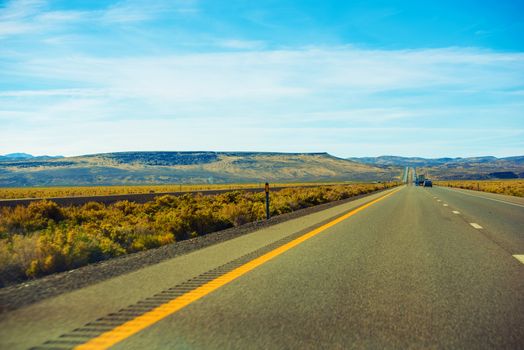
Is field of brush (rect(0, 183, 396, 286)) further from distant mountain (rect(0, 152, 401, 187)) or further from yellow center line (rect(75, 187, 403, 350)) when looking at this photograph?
distant mountain (rect(0, 152, 401, 187))

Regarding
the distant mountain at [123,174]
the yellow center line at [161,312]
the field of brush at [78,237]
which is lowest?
the distant mountain at [123,174]

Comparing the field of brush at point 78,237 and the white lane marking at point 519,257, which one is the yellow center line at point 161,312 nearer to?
the field of brush at point 78,237

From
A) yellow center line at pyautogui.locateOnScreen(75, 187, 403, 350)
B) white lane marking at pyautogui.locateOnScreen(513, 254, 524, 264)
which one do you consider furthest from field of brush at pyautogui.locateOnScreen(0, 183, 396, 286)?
white lane marking at pyautogui.locateOnScreen(513, 254, 524, 264)

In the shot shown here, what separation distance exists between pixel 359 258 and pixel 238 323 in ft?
12.8

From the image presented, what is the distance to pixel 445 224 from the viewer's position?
1379 cm

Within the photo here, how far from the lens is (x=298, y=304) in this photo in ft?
16.1

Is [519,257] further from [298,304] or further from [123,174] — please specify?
[123,174]

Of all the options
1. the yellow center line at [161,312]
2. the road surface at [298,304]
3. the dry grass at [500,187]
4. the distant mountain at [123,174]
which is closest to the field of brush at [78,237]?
the road surface at [298,304]

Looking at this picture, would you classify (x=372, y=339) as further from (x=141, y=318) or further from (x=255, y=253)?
(x=255, y=253)

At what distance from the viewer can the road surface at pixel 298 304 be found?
153 inches

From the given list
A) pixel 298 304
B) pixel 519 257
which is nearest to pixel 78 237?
pixel 298 304

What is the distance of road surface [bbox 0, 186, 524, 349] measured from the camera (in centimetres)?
388

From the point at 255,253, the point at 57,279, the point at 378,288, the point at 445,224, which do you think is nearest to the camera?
the point at 378,288

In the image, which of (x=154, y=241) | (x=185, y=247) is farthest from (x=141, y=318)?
(x=154, y=241)
